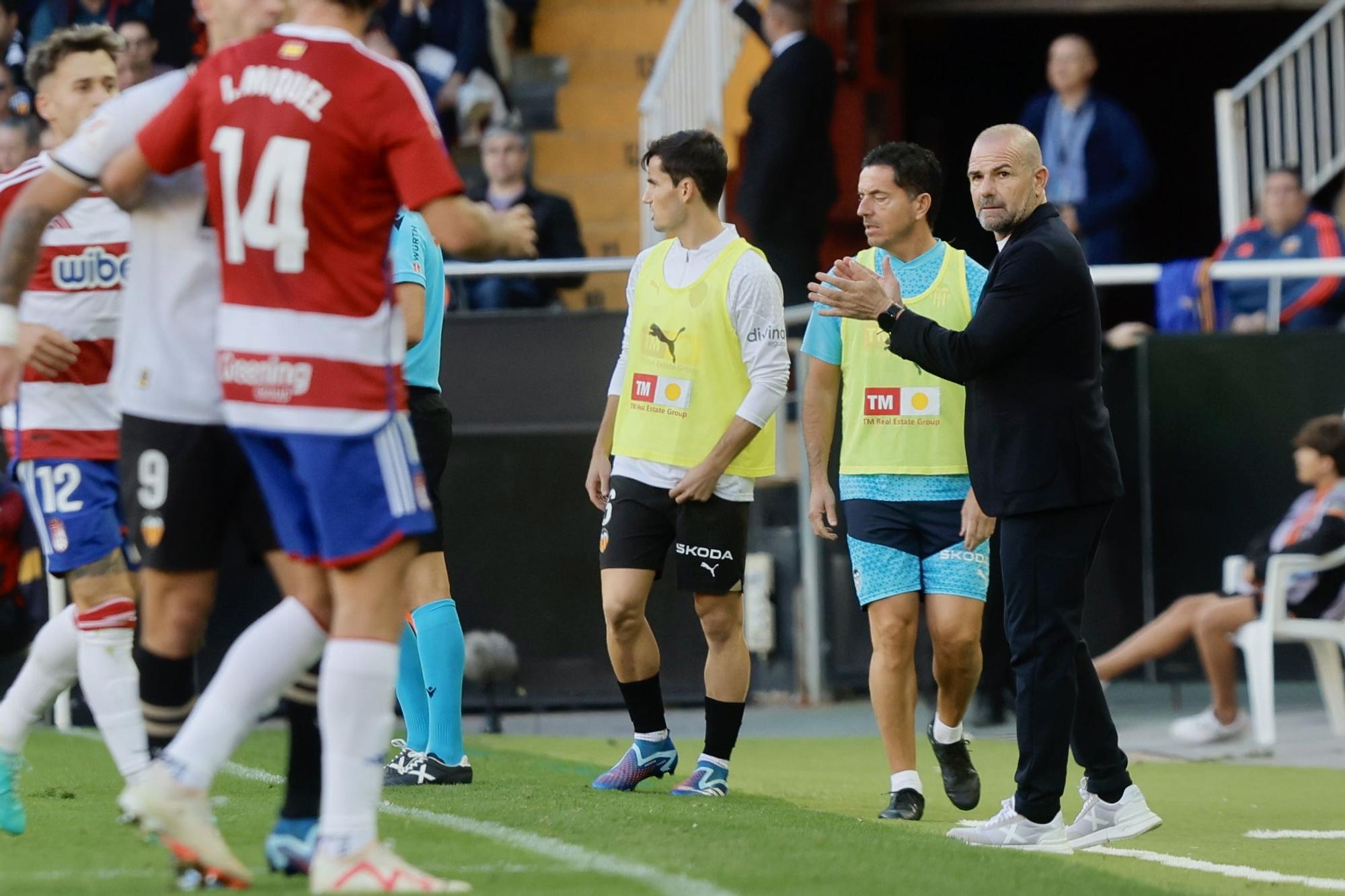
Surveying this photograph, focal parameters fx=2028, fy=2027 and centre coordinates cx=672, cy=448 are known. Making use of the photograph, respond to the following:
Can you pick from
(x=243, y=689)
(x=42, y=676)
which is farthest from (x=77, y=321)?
(x=243, y=689)

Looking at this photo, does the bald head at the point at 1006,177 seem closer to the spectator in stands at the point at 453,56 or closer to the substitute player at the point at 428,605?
the substitute player at the point at 428,605

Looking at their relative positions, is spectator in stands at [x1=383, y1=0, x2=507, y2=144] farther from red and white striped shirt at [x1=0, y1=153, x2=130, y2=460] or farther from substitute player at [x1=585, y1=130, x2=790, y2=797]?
red and white striped shirt at [x1=0, y1=153, x2=130, y2=460]

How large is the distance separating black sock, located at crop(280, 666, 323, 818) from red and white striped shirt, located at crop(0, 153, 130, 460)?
138 centimetres

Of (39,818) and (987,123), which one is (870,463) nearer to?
(39,818)

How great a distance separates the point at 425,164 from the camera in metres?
4.07

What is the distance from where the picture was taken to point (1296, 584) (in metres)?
9.58

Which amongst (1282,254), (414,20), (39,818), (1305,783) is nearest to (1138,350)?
(1282,254)

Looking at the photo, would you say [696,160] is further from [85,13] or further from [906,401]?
[85,13]

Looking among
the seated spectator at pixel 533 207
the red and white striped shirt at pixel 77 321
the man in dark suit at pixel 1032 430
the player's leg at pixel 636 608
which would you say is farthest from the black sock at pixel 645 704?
the seated spectator at pixel 533 207

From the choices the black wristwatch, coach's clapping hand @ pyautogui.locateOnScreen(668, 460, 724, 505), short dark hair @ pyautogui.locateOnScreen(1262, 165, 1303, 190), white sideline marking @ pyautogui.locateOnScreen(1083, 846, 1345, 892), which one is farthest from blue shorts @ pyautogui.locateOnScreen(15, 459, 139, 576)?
short dark hair @ pyautogui.locateOnScreen(1262, 165, 1303, 190)

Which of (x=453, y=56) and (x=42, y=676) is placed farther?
(x=453, y=56)

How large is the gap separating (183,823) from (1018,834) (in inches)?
101

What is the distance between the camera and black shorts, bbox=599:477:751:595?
259 inches

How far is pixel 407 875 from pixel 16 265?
159 centimetres
